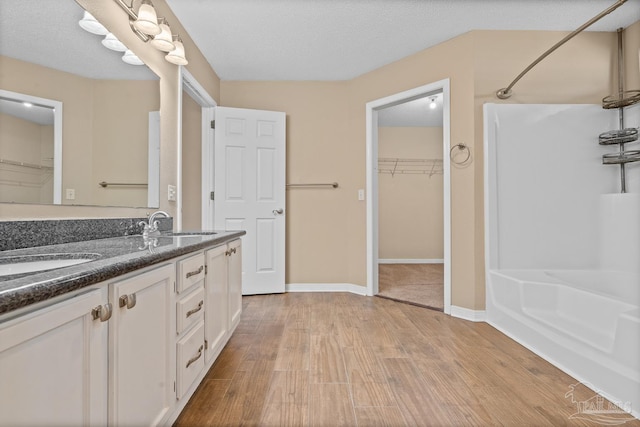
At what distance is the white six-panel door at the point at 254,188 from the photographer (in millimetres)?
3312

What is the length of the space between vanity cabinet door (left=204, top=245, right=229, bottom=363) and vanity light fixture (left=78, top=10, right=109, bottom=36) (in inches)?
48.5

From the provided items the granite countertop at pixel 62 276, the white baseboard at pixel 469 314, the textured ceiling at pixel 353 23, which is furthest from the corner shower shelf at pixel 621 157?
the granite countertop at pixel 62 276

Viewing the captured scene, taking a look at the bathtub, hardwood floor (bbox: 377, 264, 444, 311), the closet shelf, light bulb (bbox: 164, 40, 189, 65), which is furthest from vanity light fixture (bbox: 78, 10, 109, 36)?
the closet shelf

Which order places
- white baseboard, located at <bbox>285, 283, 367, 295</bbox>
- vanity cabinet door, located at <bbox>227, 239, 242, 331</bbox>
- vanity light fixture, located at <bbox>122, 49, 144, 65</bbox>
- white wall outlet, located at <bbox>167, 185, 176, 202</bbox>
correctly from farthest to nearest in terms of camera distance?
white baseboard, located at <bbox>285, 283, 367, 295</bbox>, white wall outlet, located at <bbox>167, 185, 176, 202</bbox>, vanity cabinet door, located at <bbox>227, 239, 242, 331</bbox>, vanity light fixture, located at <bbox>122, 49, 144, 65</bbox>

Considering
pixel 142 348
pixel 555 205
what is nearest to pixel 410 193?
pixel 555 205

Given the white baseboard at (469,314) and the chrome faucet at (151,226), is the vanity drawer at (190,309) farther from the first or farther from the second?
the white baseboard at (469,314)

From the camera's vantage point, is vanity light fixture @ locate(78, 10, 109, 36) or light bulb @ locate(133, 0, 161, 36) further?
light bulb @ locate(133, 0, 161, 36)

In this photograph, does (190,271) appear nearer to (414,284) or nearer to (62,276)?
(62,276)

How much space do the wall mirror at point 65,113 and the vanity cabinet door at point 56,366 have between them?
77cm

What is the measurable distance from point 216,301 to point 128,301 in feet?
2.78

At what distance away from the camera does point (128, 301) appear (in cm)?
90

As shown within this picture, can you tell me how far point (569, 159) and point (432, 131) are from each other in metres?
3.18

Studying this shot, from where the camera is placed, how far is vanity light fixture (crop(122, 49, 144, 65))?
5.78 ft

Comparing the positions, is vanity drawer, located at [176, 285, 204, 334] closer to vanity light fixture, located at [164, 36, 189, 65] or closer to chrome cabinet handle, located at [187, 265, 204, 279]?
chrome cabinet handle, located at [187, 265, 204, 279]
